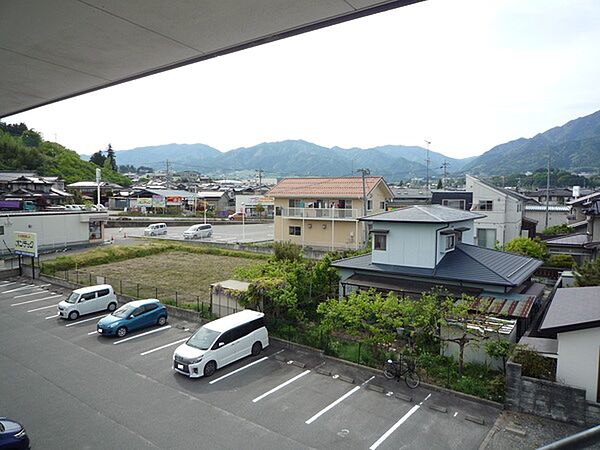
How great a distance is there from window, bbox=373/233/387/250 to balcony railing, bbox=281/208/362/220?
13.8 metres

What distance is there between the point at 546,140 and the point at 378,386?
190998 millimetres

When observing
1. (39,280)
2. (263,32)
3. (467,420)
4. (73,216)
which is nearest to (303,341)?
(467,420)

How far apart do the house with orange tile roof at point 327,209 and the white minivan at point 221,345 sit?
17878 mm

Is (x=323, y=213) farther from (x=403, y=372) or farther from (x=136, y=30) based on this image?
(x=136, y=30)

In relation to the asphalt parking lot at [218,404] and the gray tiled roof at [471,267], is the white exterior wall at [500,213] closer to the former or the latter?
the gray tiled roof at [471,267]

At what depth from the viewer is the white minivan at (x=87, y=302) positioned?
14336 mm

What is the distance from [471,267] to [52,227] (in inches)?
1036

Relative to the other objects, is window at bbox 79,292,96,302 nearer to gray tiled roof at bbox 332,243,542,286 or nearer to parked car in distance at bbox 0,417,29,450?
parked car in distance at bbox 0,417,29,450

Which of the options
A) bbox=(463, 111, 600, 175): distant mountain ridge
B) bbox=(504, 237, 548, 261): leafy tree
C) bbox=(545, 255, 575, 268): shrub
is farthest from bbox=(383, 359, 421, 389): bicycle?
bbox=(463, 111, 600, 175): distant mountain ridge

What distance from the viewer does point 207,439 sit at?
24.6 feet

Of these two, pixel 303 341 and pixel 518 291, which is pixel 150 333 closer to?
pixel 303 341

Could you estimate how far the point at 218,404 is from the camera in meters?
8.80

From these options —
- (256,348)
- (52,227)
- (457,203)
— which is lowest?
(256,348)

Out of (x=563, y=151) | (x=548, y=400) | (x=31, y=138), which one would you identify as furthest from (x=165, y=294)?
(x=563, y=151)
